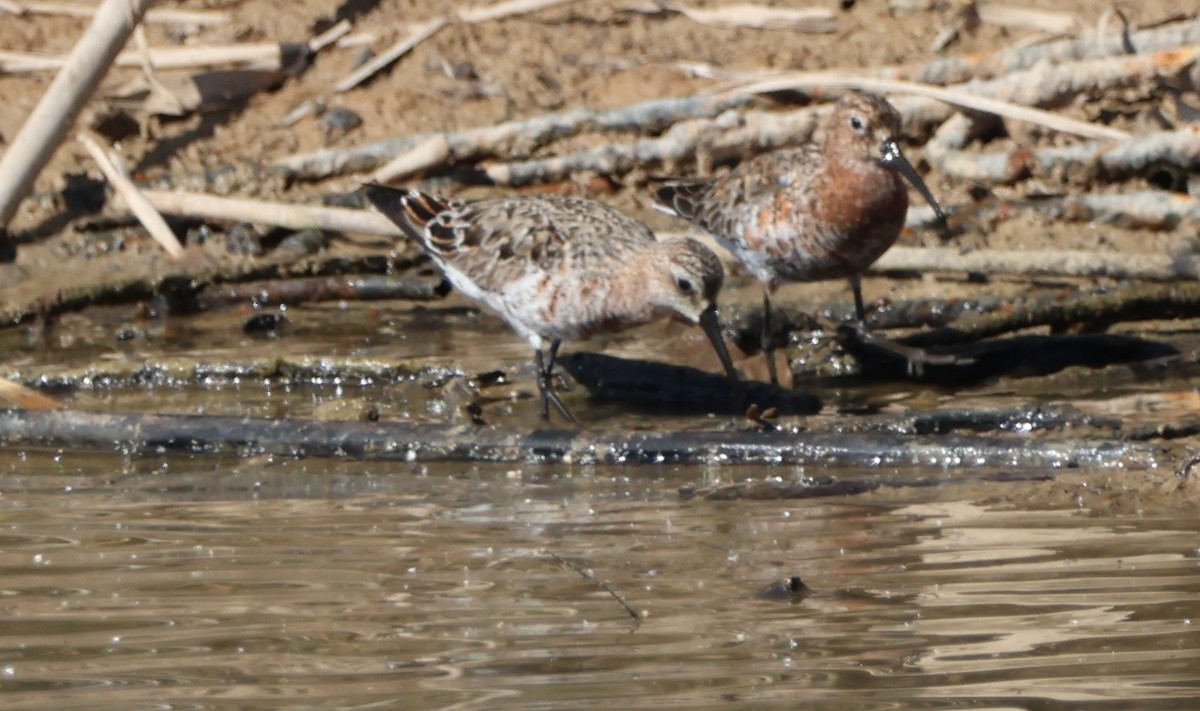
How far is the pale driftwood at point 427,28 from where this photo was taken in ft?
35.0

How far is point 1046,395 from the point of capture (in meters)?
7.04

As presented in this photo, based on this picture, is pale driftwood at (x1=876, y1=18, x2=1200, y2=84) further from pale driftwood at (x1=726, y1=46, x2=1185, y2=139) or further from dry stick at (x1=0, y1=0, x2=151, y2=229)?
dry stick at (x1=0, y1=0, x2=151, y2=229)

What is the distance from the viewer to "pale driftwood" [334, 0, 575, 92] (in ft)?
35.0

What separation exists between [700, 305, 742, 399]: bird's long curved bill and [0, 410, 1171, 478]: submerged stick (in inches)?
33.9

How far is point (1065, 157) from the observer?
8953 mm

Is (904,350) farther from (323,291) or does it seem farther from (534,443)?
(323,291)

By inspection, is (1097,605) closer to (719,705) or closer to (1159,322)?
(719,705)

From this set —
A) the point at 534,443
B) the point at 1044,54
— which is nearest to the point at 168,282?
the point at 534,443

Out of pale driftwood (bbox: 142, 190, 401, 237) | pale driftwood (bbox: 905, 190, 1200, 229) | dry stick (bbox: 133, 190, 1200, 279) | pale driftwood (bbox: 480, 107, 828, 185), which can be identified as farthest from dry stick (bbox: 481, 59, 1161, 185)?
pale driftwood (bbox: 142, 190, 401, 237)

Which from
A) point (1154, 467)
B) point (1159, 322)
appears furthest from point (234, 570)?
point (1159, 322)

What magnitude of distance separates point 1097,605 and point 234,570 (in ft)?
7.06

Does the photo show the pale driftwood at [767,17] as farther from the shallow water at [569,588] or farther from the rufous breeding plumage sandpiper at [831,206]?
the shallow water at [569,588]

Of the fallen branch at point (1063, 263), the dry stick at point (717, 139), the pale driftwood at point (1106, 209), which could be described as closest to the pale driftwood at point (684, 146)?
the dry stick at point (717, 139)

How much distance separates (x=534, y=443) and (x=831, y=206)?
7.32 ft
